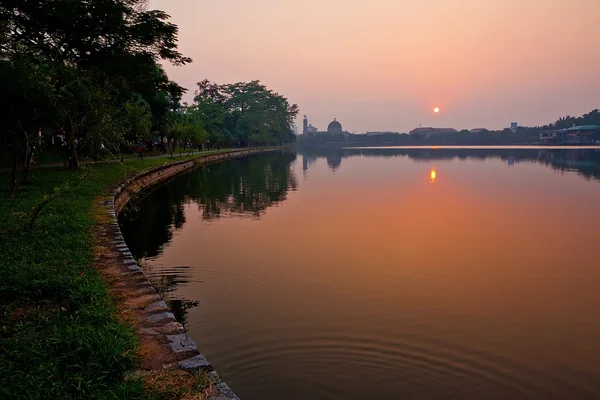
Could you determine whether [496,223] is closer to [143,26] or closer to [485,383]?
[485,383]

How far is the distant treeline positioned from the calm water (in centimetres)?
15556

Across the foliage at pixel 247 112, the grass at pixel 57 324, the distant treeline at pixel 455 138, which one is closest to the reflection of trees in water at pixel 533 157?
the foliage at pixel 247 112

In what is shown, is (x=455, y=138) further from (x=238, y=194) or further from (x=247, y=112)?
(x=238, y=194)

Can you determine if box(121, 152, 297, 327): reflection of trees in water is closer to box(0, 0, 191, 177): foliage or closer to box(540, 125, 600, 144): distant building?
box(0, 0, 191, 177): foliage

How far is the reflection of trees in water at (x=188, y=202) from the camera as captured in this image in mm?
15116

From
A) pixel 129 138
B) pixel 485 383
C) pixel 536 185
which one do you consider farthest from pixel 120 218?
pixel 536 185

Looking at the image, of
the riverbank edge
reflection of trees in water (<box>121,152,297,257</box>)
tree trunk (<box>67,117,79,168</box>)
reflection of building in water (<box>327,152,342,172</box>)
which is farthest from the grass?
reflection of building in water (<box>327,152,342,172</box>)

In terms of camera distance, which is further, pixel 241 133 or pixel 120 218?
pixel 241 133

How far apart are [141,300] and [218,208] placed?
15.2 metres

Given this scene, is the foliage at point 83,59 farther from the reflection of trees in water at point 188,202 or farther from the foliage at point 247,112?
the foliage at point 247,112

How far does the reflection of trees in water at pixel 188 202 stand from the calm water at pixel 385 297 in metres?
0.18

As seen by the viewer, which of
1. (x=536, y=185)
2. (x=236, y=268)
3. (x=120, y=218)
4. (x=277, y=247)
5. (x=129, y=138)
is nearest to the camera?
(x=236, y=268)

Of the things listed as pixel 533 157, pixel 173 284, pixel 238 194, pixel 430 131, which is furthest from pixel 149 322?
pixel 430 131

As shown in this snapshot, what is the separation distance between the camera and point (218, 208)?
21.7 metres
